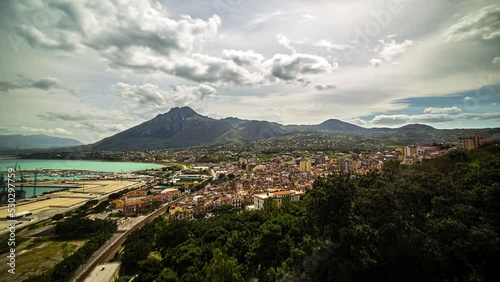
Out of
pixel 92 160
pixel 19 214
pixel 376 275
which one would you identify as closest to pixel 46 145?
pixel 92 160

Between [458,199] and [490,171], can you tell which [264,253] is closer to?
[458,199]

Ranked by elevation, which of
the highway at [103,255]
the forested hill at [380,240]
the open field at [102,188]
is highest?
the forested hill at [380,240]

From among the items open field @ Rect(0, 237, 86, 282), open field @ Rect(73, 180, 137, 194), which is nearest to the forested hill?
open field @ Rect(0, 237, 86, 282)

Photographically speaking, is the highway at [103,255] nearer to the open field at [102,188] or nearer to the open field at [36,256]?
the open field at [36,256]

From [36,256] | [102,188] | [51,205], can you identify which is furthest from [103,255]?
[102,188]

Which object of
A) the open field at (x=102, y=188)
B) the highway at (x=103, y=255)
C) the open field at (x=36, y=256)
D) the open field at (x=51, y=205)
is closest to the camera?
the highway at (x=103, y=255)

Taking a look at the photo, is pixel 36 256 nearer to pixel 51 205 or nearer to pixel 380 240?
pixel 51 205

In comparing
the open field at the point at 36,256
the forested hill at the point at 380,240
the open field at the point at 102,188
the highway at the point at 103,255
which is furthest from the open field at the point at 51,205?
the forested hill at the point at 380,240

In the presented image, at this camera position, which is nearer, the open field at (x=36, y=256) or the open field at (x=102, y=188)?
the open field at (x=36, y=256)
